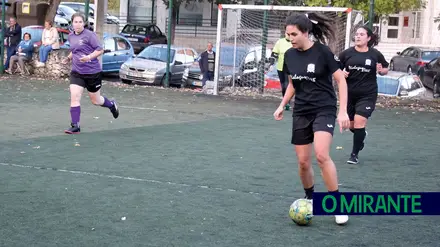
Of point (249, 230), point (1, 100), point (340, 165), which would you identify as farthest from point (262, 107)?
point (249, 230)

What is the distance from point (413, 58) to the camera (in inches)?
1494

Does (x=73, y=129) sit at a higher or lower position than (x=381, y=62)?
lower

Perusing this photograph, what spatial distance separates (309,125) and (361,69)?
3687 millimetres

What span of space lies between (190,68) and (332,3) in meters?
7.34

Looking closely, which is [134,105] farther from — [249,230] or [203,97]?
[249,230]

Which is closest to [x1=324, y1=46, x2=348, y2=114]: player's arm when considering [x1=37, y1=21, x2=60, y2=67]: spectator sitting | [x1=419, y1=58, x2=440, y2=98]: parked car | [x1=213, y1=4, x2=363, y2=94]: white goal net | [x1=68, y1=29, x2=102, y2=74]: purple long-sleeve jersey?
[x1=68, y1=29, x2=102, y2=74]: purple long-sleeve jersey

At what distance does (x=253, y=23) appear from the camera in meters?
23.4

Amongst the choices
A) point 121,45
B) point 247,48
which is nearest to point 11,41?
point 121,45

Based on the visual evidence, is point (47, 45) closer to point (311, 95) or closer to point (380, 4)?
point (380, 4)

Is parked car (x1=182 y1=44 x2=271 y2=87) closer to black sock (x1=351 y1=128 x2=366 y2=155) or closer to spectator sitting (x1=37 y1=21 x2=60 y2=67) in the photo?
spectator sitting (x1=37 y1=21 x2=60 y2=67)

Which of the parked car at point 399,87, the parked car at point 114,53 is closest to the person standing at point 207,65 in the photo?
the parked car at point 114,53

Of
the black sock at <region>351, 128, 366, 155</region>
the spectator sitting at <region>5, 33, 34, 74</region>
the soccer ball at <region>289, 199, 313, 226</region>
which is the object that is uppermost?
the spectator sitting at <region>5, 33, 34, 74</region>

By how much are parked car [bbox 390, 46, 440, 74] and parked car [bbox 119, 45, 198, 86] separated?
40.3 ft

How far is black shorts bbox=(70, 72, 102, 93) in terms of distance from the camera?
13.2 m
